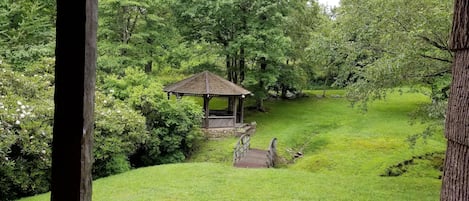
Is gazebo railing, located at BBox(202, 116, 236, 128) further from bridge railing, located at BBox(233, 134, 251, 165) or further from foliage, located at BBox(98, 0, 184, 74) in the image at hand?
foliage, located at BBox(98, 0, 184, 74)

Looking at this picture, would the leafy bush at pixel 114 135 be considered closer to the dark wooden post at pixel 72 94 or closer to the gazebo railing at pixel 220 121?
the gazebo railing at pixel 220 121

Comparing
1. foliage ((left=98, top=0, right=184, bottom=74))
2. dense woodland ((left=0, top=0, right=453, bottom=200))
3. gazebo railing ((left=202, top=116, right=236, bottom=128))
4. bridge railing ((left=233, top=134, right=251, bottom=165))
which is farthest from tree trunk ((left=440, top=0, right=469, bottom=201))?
gazebo railing ((left=202, top=116, right=236, bottom=128))

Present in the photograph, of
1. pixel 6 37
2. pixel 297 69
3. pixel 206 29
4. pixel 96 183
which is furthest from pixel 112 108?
pixel 297 69

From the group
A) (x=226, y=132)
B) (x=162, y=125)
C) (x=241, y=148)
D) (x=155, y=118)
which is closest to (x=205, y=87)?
(x=226, y=132)

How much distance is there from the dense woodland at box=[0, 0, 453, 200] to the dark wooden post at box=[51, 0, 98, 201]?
7.28 m

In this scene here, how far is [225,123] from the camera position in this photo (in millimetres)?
19016

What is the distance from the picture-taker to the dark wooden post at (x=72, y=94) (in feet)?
4.39

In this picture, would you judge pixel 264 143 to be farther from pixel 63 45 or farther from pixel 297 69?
pixel 63 45

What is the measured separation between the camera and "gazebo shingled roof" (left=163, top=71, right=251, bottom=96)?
18.2 metres

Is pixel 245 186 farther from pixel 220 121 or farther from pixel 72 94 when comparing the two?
pixel 220 121

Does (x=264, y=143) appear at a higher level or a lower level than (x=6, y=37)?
lower

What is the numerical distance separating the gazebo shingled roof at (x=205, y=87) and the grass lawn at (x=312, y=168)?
2.45 meters

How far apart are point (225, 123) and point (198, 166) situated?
273 inches

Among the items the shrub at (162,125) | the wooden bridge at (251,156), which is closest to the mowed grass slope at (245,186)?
the wooden bridge at (251,156)
